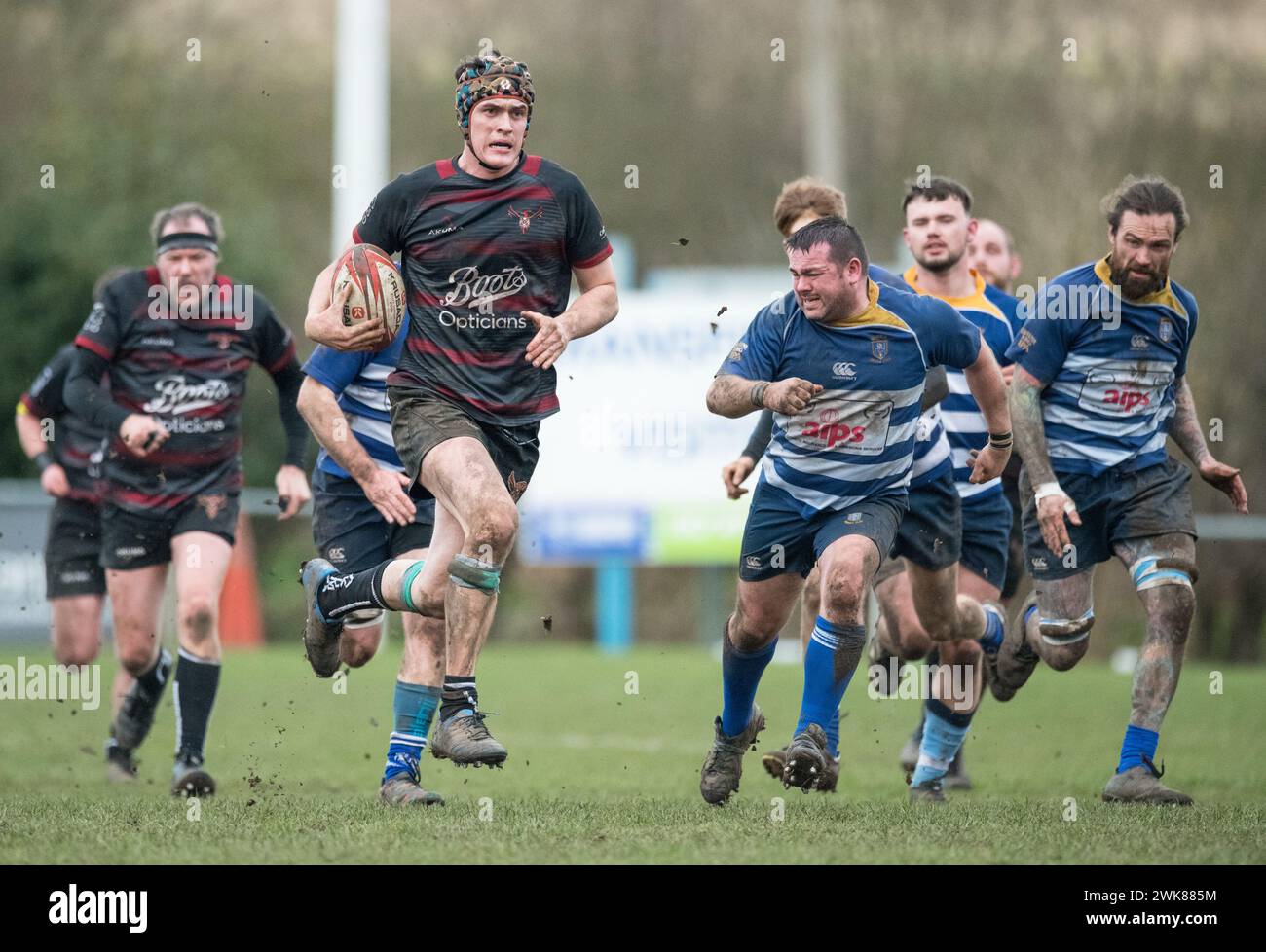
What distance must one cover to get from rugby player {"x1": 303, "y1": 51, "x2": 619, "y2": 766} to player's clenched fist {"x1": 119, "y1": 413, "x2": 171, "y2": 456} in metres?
1.67

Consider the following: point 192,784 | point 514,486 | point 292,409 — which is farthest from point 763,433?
point 192,784

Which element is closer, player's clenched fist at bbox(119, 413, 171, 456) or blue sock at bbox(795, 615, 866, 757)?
blue sock at bbox(795, 615, 866, 757)

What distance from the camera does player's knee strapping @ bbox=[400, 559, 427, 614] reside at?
23.4 ft

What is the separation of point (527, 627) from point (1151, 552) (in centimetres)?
1787

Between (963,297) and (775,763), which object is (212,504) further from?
(963,297)

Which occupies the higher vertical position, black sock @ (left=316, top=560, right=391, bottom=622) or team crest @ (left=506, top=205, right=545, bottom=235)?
team crest @ (left=506, top=205, right=545, bottom=235)

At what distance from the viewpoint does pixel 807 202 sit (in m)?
8.09

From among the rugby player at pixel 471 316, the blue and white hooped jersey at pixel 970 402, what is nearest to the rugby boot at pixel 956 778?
the blue and white hooped jersey at pixel 970 402

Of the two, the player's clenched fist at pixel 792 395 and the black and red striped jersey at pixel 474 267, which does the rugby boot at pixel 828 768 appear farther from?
the black and red striped jersey at pixel 474 267

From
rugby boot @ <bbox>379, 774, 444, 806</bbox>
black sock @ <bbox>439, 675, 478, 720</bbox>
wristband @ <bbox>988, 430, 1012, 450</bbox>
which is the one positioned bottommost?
rugby boot @ <bbox>379, 774, 444, 806</bbox>

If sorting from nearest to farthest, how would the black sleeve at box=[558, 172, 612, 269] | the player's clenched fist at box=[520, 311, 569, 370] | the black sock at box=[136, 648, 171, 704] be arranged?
the player's clenched fist at box=[520, 311, 569, 370]
the black sleeve at box=[558, 172, 612, 269]
the black sock at box=[136, 648, 171, 704]

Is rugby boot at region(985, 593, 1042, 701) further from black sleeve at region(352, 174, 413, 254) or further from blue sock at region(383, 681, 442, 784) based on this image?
black sleeve at region(352, 174, 413, 254)

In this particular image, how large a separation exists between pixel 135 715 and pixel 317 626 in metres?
2.21

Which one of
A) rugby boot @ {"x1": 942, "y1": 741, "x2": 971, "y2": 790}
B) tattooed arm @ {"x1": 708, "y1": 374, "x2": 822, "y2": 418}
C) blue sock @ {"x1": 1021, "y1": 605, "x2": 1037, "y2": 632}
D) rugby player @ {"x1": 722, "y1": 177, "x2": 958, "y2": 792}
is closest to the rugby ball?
tattooed arm @ {"x1": 708, "y1": 374, "x2": 822, "y2": 418}
